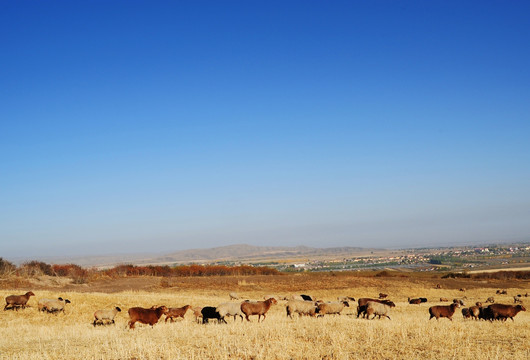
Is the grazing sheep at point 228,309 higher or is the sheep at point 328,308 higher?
the grazing sheep at point 228,309

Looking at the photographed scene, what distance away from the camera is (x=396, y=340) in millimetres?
13922

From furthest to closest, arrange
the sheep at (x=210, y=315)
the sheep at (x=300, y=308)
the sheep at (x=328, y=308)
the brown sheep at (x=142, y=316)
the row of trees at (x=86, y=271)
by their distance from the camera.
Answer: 1. the row of trees at (x=86, y=271)
2. the sheep at (x=328, y=308)
3. the sheep at (x=300, y=308)
4. the sheep at (x=210, y=315)
5. the brown sheep at (x=142, y=316)

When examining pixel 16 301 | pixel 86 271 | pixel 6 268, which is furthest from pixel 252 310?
pixel 86 271

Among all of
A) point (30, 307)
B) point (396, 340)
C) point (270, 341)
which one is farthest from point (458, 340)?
point (30, 307)

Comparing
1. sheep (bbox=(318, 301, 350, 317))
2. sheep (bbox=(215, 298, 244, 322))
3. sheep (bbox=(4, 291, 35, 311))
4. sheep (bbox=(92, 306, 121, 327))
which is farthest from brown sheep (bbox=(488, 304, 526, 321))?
sheep (bbox=(4, 291, 35, 311))

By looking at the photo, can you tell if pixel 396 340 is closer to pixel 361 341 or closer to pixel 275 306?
pixel 361 341

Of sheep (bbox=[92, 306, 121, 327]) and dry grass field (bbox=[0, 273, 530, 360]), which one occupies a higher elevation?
dry grass field (bbox=[0, 273, 530, 360])

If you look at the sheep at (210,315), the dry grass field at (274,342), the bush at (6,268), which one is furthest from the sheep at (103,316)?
the bush at (6,268)

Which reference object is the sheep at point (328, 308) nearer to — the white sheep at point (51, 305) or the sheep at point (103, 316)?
the sheep at point (103, 316)

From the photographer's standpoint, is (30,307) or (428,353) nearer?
(428,353)

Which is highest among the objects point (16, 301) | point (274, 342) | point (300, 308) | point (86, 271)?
point (274, 342)

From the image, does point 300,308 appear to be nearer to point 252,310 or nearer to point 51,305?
point 252,310

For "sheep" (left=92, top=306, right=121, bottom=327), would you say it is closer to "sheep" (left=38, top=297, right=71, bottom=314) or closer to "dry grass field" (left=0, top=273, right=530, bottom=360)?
"dry grass field" (left=0, top=273, right=530, bottom=360)

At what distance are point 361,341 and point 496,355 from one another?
397 cm
